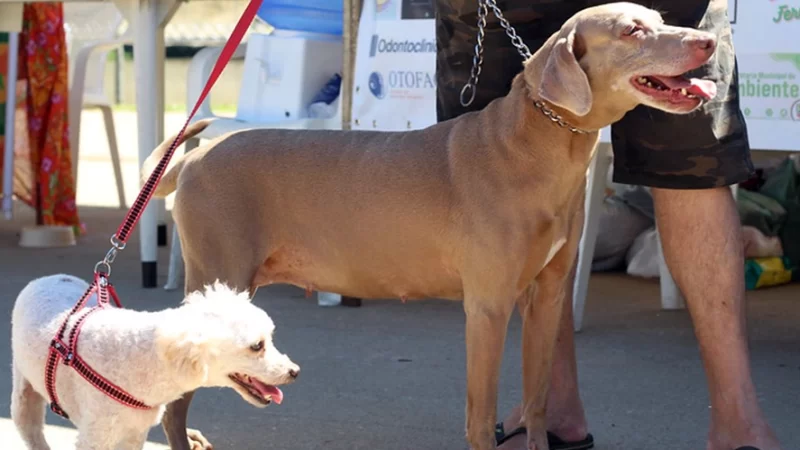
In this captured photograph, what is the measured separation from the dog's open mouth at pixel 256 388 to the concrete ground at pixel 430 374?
920 millimetres

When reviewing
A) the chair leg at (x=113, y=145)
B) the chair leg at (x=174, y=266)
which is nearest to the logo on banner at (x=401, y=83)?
the chair leg at (x=174, y=266)

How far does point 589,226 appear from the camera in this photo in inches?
208

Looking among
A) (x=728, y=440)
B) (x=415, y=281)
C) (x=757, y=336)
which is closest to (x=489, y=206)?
(x=415, y=281)

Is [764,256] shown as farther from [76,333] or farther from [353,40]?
[76,333]

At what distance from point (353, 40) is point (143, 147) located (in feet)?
3.78

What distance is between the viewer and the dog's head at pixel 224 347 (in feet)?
9.08

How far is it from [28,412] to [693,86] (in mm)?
1922

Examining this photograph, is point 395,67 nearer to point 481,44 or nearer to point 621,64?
point 481,44

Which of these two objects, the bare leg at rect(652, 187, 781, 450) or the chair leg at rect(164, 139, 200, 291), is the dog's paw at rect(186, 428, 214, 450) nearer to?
the bare leg at rect(652, 187, 781, 450)

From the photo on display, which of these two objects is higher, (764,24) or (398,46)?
(764,24)

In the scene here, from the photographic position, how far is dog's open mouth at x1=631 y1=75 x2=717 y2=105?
304cm

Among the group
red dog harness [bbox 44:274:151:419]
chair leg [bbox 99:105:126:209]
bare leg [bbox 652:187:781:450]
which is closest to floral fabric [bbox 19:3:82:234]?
chair leg [bbox 99:105:126:209]

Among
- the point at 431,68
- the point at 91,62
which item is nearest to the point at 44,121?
the point at 91,62

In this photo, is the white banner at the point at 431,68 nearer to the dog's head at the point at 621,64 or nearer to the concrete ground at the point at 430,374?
the concrete ground at the point at 430,374
